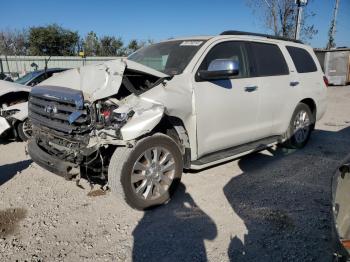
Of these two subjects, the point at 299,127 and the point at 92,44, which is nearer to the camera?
the point at 299,127

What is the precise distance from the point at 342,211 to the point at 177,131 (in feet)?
7.45

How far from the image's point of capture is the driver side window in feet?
14.0

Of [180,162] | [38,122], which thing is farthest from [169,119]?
[38,122]

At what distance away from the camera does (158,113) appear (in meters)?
3.47

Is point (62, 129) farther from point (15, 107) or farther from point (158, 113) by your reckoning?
point (15, 107)

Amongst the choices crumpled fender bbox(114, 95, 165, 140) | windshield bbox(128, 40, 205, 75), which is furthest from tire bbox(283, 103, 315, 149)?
crumpled fender bbox(114, 95, 165, 140)

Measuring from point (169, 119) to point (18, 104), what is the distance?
3822 millimetres

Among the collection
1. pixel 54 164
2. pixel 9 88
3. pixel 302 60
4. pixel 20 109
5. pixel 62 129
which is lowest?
pixel 54 164

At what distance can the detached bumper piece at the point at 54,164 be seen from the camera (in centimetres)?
347

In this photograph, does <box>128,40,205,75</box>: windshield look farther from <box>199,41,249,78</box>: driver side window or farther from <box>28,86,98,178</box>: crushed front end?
<box>28,86,98,178</box>: crushed front end

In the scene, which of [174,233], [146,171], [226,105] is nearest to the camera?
[174,233]

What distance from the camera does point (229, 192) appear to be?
4.26 metres

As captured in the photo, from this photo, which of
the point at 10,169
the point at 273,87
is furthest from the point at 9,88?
the point at 273,87

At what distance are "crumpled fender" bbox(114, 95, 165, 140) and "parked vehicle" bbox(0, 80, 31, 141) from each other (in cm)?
349
